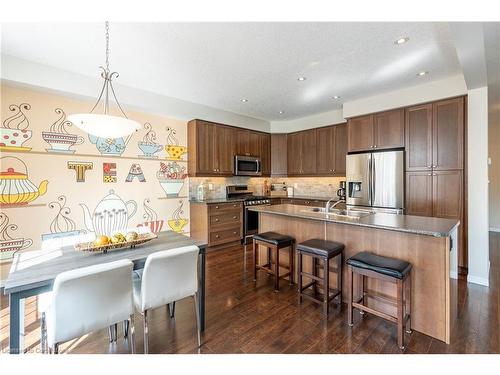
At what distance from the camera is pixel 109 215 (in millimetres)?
3781

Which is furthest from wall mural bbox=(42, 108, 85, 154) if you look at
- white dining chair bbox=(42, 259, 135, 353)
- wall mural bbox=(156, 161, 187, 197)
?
white dining chair bbox=(42, 259, 135, 353)

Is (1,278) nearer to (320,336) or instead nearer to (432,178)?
Answer: (320,336)

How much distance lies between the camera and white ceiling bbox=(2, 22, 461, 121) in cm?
223

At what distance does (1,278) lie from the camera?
2.92 metres

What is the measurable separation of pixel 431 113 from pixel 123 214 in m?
5.18

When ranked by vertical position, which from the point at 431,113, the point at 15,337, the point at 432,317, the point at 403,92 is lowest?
the point at 432,317

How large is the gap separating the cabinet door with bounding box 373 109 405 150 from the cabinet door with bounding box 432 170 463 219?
0.75 m

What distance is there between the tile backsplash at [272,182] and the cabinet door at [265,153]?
37cm

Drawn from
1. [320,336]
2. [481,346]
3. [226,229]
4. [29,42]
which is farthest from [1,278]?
[481,346]

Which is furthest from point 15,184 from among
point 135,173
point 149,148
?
point 149,148

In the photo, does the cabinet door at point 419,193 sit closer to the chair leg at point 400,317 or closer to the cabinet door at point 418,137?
the cabinet door at point 418,137

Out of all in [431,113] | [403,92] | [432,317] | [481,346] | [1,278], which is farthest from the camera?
[403,92]

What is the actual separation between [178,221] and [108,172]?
1.55 metres

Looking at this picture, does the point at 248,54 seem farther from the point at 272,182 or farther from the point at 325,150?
the point at 272,182
